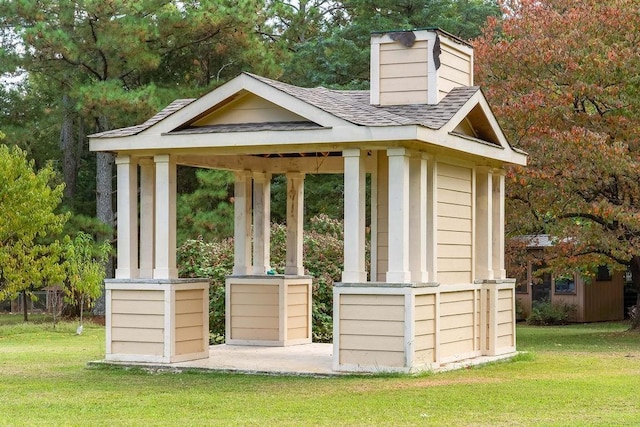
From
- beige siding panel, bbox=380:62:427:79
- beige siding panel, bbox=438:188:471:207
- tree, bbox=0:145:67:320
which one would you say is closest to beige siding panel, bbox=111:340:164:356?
beige siding panel, bbox=438:188:471:207

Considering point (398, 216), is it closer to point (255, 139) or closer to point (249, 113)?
point (255, 139)

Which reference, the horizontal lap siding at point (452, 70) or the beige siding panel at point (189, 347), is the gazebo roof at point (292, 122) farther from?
the beige siding panel at point (189, 347)

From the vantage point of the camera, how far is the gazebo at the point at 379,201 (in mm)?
13258

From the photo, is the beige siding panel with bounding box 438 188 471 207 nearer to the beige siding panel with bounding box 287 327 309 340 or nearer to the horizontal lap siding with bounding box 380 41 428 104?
the horizontal lap siding with bounding box 380 41 428 104

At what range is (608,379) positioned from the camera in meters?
13.2

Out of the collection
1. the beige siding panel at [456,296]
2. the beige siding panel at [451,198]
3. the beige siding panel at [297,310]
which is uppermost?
the beige siding panel at [451,198]

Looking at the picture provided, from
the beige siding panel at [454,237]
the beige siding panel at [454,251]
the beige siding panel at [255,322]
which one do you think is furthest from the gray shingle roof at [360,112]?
the beige siding panel at [255,322]

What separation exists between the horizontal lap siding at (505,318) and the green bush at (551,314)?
13905 millimetres

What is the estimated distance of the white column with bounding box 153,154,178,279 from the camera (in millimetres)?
14359

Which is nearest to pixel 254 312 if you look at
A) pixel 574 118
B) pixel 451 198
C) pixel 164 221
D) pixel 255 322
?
pixel 255 322

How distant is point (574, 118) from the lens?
21.6m

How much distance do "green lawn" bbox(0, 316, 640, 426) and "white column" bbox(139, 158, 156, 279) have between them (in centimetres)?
142

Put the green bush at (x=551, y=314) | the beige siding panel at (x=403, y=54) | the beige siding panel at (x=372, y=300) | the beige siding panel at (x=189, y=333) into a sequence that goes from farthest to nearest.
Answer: the green bush at (x=551, y=314), the beige siding panel at (x=403, y=54), the beige siding panel at (x=189, y=333), the beige siding panel at (x=372, y=300)

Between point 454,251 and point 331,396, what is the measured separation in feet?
13.2
